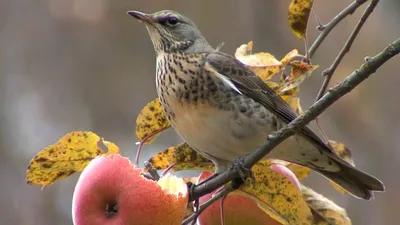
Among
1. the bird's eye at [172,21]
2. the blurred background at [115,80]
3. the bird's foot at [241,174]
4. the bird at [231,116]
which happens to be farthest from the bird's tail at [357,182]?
the blurred background at [115,80]

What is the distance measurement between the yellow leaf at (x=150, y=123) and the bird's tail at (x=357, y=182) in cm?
47

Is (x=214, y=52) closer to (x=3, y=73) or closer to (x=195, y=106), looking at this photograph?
(x=195, y=106)

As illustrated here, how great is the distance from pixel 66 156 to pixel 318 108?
48 cm

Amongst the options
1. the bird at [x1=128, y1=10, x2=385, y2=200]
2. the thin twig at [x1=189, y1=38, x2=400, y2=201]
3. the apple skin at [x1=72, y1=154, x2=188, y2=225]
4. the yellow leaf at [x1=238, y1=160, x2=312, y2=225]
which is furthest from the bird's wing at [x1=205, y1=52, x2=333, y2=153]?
the apple skin at [x1=72, y1=154, x2=188, y2=225]

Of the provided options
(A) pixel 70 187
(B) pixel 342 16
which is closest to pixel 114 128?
(A) pixel 70 187

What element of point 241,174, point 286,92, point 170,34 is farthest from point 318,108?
point 170,34

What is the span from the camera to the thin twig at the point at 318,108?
1076 millimetres

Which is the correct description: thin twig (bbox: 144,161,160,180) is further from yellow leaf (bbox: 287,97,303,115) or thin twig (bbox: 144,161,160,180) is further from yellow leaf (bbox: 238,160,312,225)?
yellow leaf (bbox: 287,97,303,115)

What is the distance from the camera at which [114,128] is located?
4.84 m

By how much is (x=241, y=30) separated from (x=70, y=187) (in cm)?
155

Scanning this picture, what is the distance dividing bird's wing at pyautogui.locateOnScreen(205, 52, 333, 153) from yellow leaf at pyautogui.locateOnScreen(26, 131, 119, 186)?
52 centimetres

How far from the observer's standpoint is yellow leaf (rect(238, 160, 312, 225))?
1.36 meters

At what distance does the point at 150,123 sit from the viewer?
145cm

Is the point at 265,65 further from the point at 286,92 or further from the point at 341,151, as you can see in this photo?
the point at 341,151
